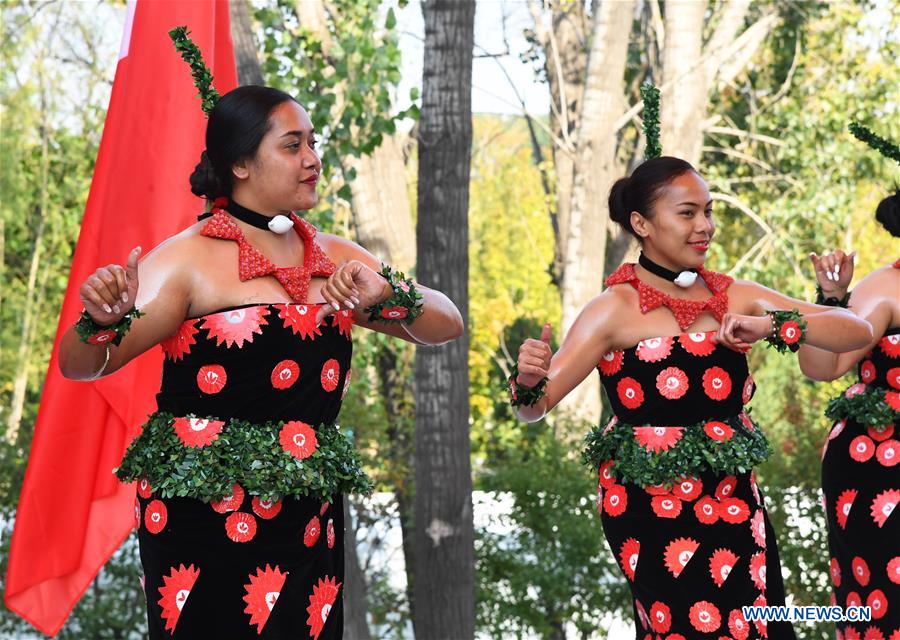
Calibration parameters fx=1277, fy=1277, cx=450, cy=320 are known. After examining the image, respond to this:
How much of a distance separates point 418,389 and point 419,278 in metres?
0.49

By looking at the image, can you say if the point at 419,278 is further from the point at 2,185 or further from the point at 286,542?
the point at 2,185

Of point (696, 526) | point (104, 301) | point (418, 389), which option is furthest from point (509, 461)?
point (104, 301)

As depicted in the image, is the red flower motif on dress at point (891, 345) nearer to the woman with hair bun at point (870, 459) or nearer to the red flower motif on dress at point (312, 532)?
the woman with hair bun at point (870, 459)

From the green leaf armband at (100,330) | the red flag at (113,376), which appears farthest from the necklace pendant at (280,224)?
the red flag at (113,376)

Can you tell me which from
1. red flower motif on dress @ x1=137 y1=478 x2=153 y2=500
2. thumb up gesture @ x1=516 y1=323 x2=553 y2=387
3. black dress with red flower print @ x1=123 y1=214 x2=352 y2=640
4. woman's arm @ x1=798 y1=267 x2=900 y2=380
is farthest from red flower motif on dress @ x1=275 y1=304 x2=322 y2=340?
woman's arm @ x1=798 y1=267 x2=900 y2=380

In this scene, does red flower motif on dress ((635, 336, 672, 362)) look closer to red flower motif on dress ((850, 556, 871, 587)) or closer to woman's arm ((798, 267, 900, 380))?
woman's arm ((798, 267, 900, 380))

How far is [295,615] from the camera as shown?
3.13 metres

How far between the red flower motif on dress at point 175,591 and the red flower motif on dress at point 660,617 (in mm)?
1488

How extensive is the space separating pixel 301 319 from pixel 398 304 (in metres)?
0.26

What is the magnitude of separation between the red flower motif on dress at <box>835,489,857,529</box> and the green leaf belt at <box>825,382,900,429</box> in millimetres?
260

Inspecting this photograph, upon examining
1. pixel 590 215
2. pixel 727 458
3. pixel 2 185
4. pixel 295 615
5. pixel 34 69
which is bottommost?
pixel 295 615

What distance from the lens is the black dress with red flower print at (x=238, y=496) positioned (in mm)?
3086

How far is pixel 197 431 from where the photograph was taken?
3111 mm

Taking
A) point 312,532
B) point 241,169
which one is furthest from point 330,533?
point 241,169
